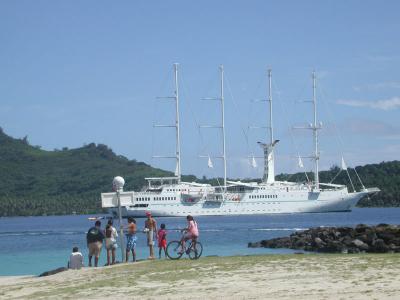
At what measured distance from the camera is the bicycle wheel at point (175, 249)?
21484 millimetres

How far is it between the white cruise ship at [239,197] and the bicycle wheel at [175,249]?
7614 cm

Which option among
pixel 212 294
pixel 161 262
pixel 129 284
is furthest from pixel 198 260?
pixel 212 294

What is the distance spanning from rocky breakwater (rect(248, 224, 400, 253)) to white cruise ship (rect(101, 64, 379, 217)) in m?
63.3

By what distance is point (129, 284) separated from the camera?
52.7 feet

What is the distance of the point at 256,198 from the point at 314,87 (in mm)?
16420

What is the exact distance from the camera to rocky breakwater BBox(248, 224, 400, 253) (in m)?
25.9

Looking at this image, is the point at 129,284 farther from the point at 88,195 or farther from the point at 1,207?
the point at 88,195

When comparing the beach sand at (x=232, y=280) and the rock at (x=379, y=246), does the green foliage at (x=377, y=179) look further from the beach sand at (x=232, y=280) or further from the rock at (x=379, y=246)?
the beach sand at (x=232, y=280)

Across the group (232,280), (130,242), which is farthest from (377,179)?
(232,280)

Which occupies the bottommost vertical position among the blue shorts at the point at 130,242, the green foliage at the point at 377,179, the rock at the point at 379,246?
Result: the rock at the point at 379,246

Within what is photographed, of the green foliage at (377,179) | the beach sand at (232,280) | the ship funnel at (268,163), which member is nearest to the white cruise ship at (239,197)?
the ship funnel at (268,163)

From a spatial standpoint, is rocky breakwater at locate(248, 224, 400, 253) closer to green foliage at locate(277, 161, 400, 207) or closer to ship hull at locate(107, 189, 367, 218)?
ship hull at locate(107, 189, 367, 218)

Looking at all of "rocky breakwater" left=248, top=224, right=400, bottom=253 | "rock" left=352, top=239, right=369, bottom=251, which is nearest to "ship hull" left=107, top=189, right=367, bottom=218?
"rocky breakwater" left=248, top=224, right=400, bottom=253

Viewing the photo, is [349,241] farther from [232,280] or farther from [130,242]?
[232,280]
